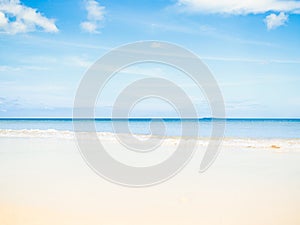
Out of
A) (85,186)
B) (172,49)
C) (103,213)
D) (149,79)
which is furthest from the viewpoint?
(149,79)

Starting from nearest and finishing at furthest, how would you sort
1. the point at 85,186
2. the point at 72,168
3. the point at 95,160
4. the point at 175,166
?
the point at 85,186
the point at 72,168
the point at 175,166
the point at 95,160

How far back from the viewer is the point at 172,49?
47.3 ft

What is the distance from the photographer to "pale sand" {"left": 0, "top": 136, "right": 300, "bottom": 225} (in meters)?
5.34

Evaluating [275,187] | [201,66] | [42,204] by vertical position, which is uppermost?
[201,66]

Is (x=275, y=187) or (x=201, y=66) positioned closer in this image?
(x=275, y=187)

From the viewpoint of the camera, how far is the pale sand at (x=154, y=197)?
534 cm

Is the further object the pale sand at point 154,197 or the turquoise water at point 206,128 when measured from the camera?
the turquoise water at point 206,128

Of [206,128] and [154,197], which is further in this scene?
[206,128]

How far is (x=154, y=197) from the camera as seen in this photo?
6.52 meters

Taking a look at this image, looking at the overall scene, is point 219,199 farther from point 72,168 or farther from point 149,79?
point 149,79

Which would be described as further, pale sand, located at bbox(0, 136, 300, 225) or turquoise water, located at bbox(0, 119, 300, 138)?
turquoise water, located at bbox(0, 119, 300, 138)

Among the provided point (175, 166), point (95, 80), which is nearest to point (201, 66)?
point (95, 80)

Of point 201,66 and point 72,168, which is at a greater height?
point 201,66

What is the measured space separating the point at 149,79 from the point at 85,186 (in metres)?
9.41
